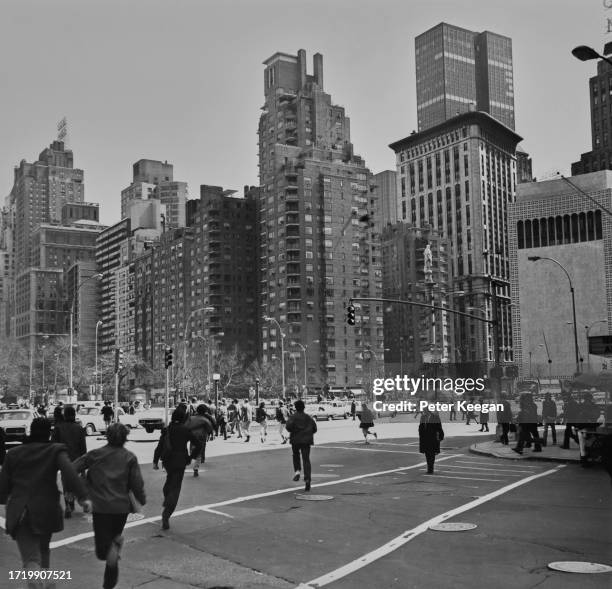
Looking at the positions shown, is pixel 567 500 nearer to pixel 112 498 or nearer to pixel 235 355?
pixel 112 498

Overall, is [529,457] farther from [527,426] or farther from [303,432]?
[303,432]

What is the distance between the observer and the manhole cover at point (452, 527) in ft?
37.6

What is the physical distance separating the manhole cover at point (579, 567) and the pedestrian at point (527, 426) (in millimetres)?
15177

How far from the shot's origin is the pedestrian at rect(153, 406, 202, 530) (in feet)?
38.7

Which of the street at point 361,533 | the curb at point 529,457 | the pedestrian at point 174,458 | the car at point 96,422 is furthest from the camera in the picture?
the car at point 96,422

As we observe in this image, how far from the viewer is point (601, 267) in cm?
11012

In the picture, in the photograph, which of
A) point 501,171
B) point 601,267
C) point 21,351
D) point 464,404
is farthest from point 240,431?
point 501,171

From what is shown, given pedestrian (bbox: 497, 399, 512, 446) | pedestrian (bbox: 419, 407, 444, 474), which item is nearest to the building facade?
pedestrian (bbox: 497, 399, 512, 446)

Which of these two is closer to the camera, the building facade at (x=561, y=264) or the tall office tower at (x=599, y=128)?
the building facade at (x=561, y=264)

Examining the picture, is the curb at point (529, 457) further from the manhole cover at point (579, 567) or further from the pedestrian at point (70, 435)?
the pedestrian at point (70, 435)

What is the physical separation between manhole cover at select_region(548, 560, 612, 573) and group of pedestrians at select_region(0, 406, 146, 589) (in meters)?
4.81

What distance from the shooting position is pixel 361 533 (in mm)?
11312

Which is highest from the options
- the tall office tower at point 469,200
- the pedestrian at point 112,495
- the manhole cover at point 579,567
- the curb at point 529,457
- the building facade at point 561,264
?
the tall office tower at point 469,200

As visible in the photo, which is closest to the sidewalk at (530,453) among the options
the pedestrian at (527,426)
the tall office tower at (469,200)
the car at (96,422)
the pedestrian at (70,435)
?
the pedestrian at (527,426)
